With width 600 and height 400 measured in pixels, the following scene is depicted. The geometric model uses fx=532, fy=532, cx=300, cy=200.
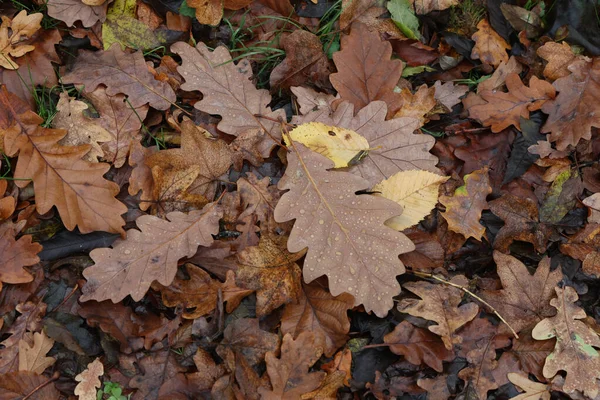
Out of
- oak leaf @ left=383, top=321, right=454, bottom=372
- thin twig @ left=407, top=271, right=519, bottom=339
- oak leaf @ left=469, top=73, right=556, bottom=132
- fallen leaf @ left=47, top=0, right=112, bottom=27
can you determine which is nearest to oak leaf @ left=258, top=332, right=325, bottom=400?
oak leaf @ left=383, top=321, right=454, bottom=372

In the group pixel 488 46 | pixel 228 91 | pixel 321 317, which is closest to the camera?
pixel 321 317

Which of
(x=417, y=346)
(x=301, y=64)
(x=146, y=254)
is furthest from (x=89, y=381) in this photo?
(x=301, y=64)

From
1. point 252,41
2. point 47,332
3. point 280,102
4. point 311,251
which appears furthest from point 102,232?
point 252,41

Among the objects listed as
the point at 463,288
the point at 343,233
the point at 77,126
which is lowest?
the point at 463,288

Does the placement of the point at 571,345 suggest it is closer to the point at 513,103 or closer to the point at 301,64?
the point at 513,103

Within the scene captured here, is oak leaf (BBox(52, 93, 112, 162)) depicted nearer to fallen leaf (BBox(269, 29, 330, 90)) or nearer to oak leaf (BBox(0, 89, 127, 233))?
oak leaf (BBox(0, 89, 127, 233))

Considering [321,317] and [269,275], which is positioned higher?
[269,275]

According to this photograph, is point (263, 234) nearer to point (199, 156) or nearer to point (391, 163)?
point (199, 156)
